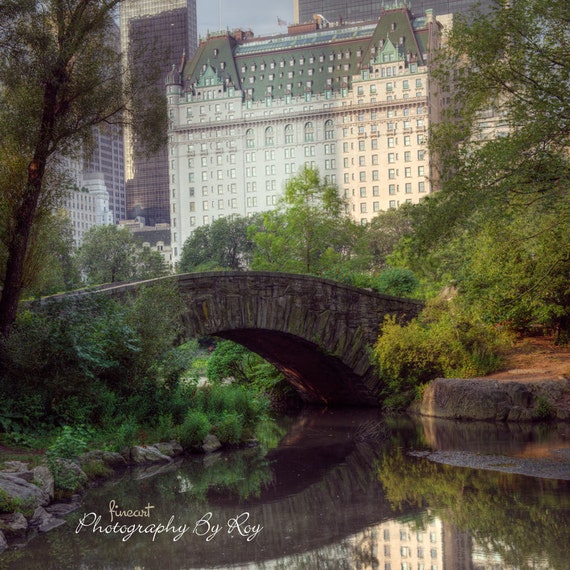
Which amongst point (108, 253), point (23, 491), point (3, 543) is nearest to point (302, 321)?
point (23, 491)

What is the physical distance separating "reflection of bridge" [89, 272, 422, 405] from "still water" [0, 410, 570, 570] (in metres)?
4.10

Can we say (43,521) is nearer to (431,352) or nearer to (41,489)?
(41,489)

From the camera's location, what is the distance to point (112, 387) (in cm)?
1568

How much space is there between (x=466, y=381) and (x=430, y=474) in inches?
296

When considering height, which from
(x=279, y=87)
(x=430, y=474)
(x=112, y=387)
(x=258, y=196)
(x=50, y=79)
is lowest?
(x=430, y=474)

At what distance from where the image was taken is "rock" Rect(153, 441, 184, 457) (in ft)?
47.9

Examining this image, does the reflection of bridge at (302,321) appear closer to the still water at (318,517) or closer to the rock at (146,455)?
the rock at (146,455)

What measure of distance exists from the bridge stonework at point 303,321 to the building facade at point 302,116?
332 feet

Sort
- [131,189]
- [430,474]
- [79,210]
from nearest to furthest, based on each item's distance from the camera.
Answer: [430,474], [79,210], [131,189]

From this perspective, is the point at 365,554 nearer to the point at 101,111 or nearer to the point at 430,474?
the point at 430,474

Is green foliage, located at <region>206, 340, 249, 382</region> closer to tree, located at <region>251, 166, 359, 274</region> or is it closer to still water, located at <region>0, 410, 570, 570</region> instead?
tree, located at <region>251, 166, 359, 274</region>

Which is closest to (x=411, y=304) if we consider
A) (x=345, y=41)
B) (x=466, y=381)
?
(x=466, y=381)

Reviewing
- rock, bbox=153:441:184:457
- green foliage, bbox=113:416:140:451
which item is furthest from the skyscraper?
green foliage, bbox=113:416:140:451

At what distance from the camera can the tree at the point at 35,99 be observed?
14.2 metres
